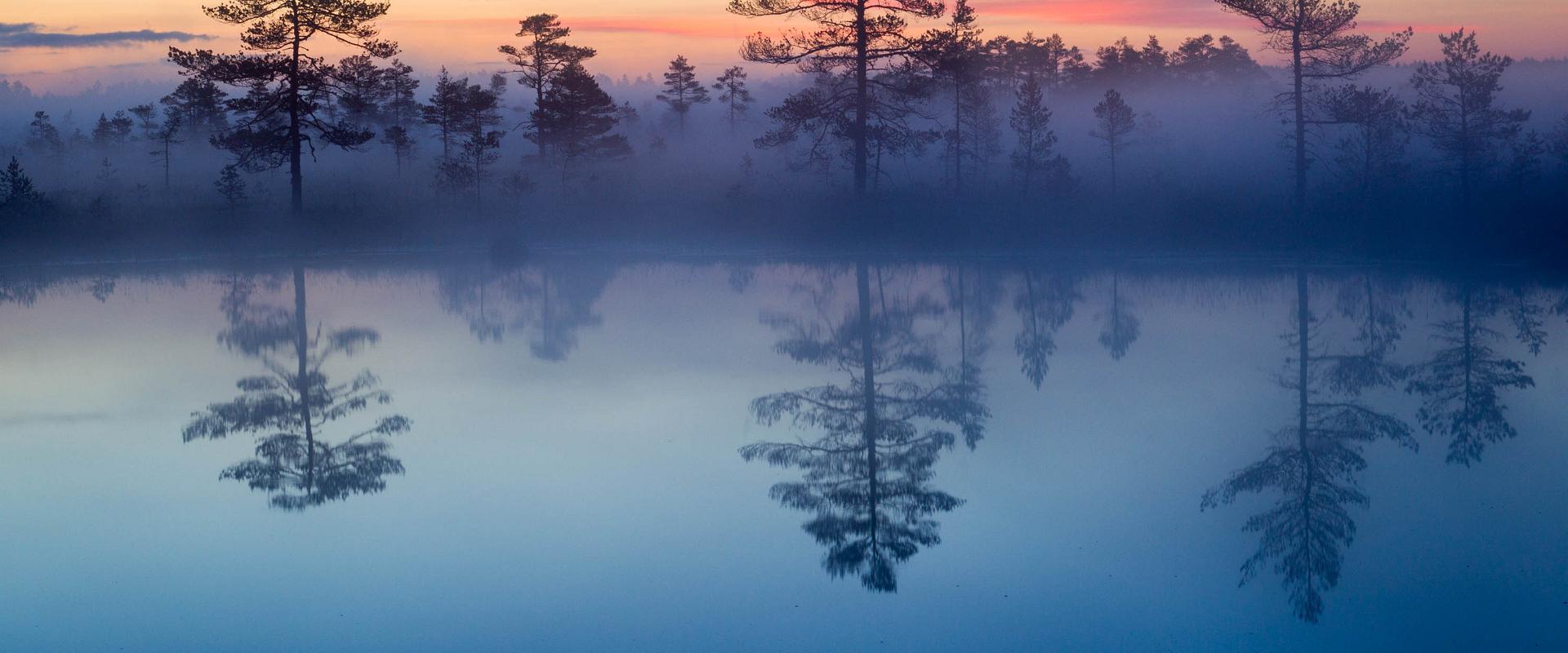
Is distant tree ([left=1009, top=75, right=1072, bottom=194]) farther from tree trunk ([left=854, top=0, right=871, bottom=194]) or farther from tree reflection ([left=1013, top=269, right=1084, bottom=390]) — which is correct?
tree reflection ([left=1013, top=269, right=1084, bottom=390])

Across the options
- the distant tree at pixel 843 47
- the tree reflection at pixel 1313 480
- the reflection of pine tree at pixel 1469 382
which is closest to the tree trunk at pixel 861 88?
the distant tree at pixel 843 47

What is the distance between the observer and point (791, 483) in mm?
9102

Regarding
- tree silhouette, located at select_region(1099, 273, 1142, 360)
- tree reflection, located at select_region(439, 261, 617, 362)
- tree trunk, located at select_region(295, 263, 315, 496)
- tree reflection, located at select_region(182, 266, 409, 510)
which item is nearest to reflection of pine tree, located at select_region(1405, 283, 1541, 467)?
tree silhouette, located at select_region(1099, 273, 1142, 360)

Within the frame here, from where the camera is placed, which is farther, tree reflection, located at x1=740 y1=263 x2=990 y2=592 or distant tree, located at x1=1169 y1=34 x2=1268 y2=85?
distant tree, located at x1=1169 y1=34 x2=1268 y2=85

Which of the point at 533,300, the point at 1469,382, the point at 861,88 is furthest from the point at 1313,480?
the point at 861,88

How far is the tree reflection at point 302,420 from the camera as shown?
30.7 feet

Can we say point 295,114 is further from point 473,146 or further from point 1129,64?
point 1129,64

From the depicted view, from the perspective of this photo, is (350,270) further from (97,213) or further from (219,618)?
(219,618)

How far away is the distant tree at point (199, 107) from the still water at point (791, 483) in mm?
41680

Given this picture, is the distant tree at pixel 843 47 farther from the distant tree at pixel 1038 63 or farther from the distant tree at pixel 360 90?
the distant tree at pixel 1038 63

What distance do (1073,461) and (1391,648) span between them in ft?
12.7

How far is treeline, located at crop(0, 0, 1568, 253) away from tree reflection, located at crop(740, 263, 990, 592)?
61.7 feet

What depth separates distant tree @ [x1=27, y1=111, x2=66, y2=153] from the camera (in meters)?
72.3

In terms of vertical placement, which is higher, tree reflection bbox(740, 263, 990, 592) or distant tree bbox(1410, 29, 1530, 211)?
distant tree bbox(1410, 29, 1530, 211)
